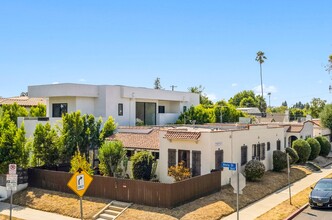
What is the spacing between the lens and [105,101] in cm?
3419

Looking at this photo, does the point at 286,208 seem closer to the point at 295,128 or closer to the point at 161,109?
the point at 295,128

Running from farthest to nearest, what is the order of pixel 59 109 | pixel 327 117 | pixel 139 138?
pixel 327 117, pixel 59 109, pixel 139 138

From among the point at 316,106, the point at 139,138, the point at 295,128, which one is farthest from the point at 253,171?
the point at 316,106

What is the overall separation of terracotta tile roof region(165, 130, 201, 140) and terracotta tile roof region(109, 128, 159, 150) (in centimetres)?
179

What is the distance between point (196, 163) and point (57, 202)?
859 cm

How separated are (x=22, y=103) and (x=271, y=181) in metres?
35.1

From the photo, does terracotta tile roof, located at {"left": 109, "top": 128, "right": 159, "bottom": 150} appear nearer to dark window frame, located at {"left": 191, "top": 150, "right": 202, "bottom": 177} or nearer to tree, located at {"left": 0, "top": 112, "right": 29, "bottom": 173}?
dark window frame, located at {"left": 191, "top": 150, "right": 202, "bottom": 177}

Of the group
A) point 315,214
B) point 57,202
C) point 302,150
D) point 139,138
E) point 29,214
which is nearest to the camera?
point 315,214

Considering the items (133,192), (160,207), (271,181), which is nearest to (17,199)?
→ (133,192)

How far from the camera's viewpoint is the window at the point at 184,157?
22641 mm

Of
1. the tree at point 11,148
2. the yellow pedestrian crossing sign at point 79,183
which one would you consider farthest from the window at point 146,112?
the yellow pedestrian crossing sign at point 79,183

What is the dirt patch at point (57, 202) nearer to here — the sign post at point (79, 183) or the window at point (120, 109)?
the sign post at point (79, 183)

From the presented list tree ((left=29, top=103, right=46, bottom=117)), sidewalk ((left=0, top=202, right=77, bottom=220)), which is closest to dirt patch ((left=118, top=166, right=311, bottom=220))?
sidewalk ((left=0, top=202, right=77, bottom=220))

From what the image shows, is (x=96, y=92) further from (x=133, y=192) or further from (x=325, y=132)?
(x=325, y=132)
